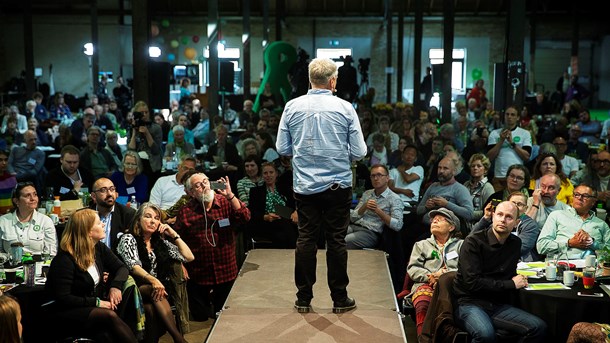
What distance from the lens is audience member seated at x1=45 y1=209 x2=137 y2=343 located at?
4.61 m

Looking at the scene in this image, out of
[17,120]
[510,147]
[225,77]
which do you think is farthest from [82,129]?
[510,147]

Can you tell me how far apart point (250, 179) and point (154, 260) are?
2.18 metres

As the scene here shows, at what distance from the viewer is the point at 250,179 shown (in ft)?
24.6

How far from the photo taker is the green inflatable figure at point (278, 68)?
18.5 metres

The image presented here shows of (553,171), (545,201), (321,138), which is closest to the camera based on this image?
(321,138)

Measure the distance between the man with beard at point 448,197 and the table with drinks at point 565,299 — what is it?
1.65 meters

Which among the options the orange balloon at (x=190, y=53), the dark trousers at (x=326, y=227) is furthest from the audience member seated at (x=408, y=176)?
the orange balloon at (x=190, y=53)

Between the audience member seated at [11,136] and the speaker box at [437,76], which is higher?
the speaker box at [437,76]

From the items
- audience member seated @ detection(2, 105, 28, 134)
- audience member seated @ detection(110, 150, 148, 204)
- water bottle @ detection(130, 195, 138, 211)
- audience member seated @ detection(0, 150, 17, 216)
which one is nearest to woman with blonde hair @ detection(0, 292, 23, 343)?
water bottle @ detection(130, 195, 138, 211)

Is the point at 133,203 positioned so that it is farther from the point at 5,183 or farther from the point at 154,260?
the point at 5,183

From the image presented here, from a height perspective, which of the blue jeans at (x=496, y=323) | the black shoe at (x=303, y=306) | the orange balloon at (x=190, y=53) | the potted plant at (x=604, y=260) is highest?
the orange balloon at (x=190, y=53)

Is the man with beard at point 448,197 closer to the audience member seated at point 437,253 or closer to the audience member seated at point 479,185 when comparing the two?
the audience member seated at point 479,185

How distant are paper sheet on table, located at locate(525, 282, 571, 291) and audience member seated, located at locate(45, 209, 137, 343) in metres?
2.36

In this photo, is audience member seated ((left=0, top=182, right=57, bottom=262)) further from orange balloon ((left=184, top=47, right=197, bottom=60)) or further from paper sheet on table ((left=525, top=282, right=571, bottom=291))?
orange balloon ((left=184, top=47, right=197, bottom=60))
